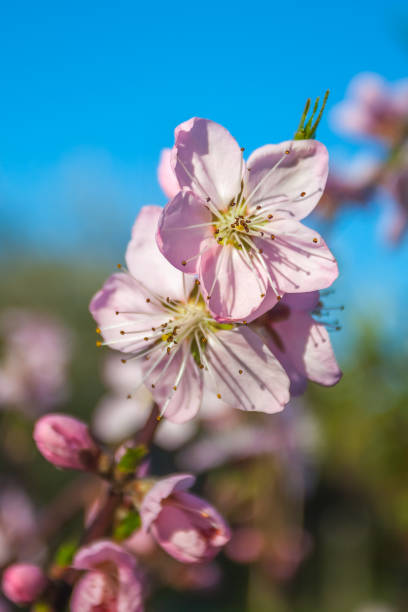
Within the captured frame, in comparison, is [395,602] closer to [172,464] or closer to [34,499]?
[172,464]

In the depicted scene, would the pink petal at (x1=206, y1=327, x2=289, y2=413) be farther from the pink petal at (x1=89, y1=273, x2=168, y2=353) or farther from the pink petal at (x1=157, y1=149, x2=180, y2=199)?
the pink petal at (x1=157, y1=149, x2=180, y2=199)

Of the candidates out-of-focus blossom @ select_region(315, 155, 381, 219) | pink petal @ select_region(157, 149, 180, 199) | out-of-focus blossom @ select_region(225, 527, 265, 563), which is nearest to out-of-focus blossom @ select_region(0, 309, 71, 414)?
out-of-focus blossom @ select_region(225, 527, 265, 563)

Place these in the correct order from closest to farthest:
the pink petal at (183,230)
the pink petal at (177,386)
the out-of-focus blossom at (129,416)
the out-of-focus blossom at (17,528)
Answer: the pink petal at (183,230) → the pink petal at (177,386) → the out-of-focus blossom at (17,528) → the out-of-focus blossom at (129,416)

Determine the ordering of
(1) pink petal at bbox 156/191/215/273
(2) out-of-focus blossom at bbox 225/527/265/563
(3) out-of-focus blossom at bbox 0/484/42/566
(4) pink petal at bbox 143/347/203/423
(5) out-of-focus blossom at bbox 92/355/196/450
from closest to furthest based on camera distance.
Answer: (1) pink petal at bbox 156/191/215/273, (4) pink petal at bbox 143/347/203/423, (3) out-of-focus blossom at bbox 0/484/42/566, (5) out-of-focus blossom at bbox 92/355/196/450, (2) out-of-focus blossom at bbox 225/527/265/563

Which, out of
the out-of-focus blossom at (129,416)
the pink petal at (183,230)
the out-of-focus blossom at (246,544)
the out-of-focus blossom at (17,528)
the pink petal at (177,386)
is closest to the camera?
the pink petal at (183,230)

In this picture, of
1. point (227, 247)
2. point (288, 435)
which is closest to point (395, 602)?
point (288, 435)

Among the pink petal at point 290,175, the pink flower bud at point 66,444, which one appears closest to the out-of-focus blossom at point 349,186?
the pink petal at point 290,175

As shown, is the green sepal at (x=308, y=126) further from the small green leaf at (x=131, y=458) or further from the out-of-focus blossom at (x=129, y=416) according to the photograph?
the out-of-focus blossom at (x=129, y=416)
